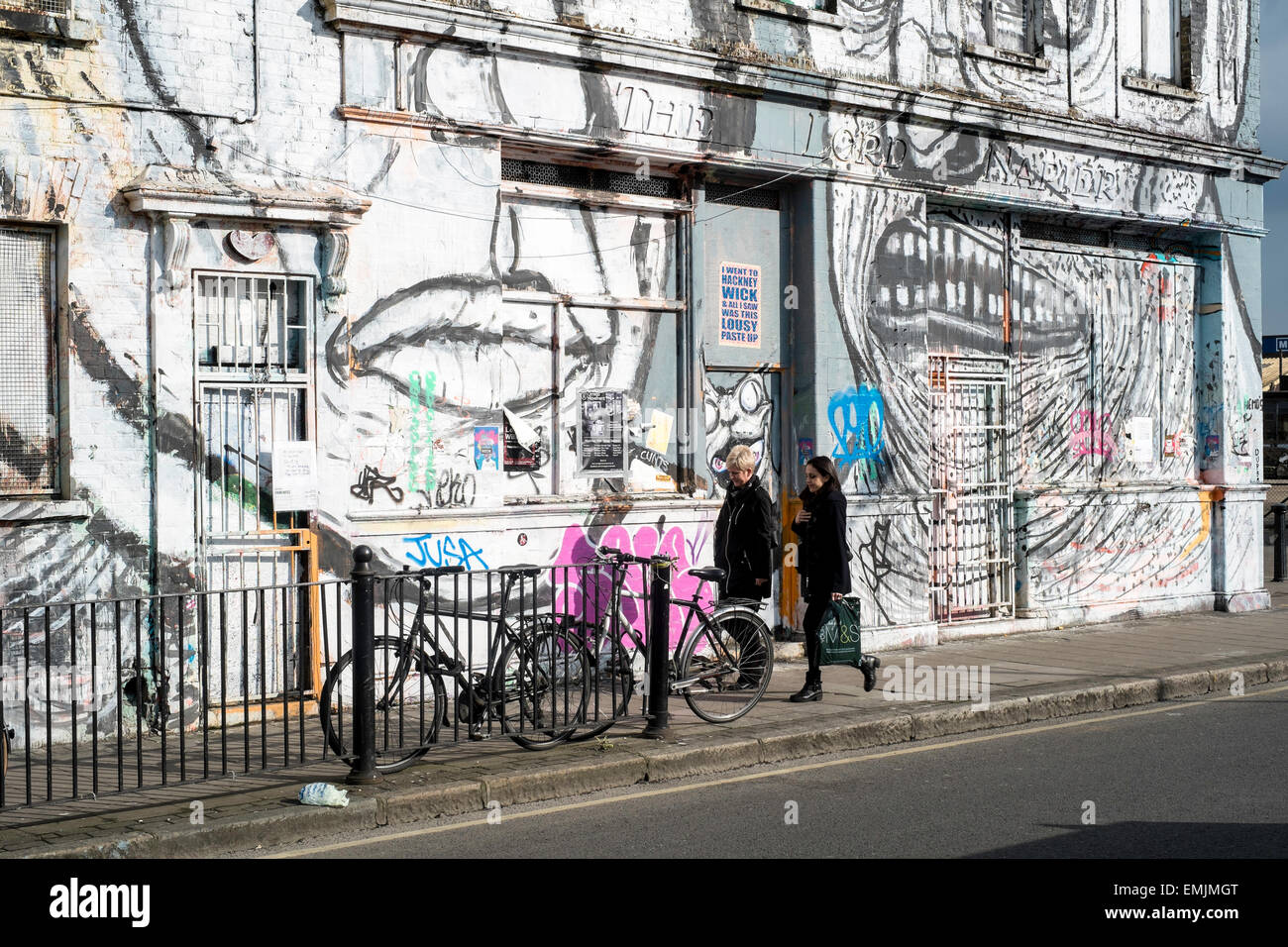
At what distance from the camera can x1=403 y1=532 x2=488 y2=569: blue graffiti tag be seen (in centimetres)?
1050

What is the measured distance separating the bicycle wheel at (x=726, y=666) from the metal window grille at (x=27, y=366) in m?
4.53

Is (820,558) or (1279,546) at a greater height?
(820,558)

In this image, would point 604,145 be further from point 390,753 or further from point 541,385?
point 390,753

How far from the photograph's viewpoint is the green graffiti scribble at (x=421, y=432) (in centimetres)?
1052

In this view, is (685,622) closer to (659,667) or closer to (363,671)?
(659,667)

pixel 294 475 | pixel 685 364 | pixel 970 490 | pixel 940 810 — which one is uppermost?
pixel 685 364

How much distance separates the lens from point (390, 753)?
7816 millimetres

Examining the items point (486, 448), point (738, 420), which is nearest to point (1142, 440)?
point (738, 420)

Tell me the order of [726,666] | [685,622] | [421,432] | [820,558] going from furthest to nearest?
[820,558]
[421,432]
[685,622]
[726,666]

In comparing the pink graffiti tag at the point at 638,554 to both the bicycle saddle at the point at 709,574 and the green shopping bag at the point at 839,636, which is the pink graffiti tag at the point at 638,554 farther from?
the green shopping bag at the point at 839,636

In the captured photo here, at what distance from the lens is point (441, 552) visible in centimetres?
1062

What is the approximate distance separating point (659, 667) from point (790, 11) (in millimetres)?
6864
